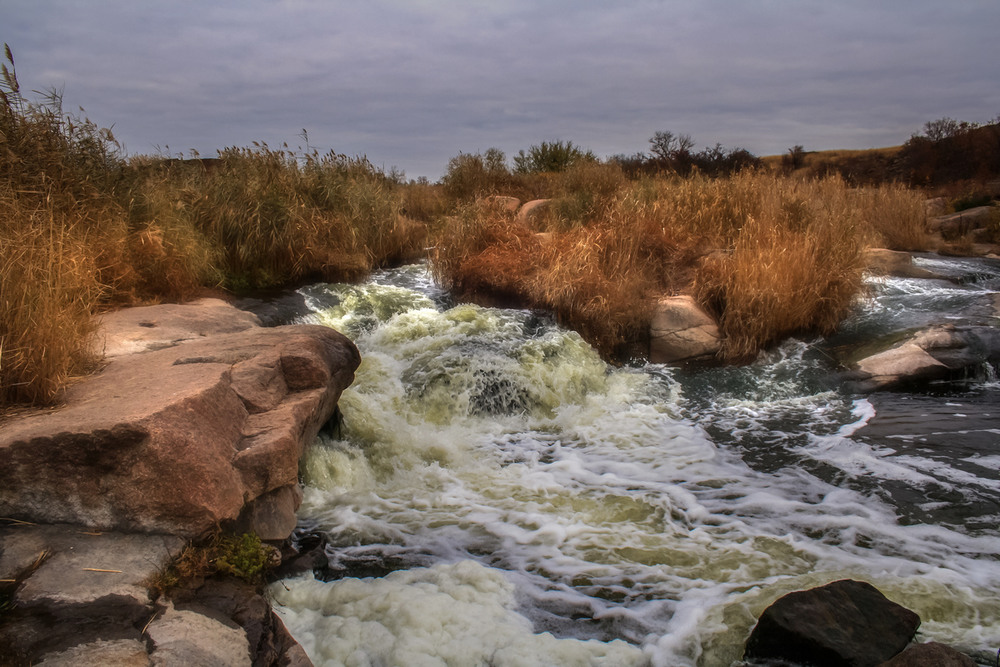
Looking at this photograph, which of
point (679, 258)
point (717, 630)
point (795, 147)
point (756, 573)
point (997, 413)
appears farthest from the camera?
point (795, 147)

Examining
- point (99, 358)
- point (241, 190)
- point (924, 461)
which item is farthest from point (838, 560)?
point (241, 190)

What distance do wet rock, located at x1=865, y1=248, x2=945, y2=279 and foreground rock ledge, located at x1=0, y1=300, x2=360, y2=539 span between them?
849 cm

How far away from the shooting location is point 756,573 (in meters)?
3.56

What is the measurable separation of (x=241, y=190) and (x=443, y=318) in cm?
358

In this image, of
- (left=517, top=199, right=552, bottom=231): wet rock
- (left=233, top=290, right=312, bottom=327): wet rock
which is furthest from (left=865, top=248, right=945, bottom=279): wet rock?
(left=233, top=290, right=312, bottom=327): wet rock

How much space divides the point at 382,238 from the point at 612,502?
23.1 feet

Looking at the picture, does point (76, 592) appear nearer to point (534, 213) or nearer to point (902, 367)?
point (902, 367)

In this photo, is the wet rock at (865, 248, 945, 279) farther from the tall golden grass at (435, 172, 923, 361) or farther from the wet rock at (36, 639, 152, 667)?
the wet rock at (36, 639, 152, 667)

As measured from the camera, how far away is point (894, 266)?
10055mm

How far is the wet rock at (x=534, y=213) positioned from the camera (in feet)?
A: 36.8

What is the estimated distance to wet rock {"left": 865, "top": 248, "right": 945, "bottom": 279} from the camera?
986 centimetres

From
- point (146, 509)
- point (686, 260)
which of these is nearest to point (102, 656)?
point (146, 509)

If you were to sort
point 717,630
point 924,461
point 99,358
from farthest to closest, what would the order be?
point 924,461 < point 99,358 < point 717,630

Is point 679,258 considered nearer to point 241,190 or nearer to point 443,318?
point 443,318
